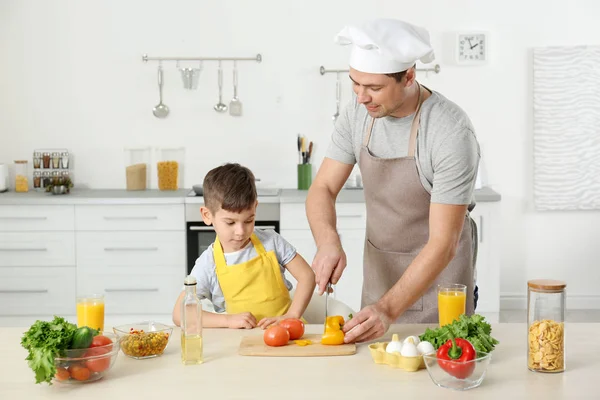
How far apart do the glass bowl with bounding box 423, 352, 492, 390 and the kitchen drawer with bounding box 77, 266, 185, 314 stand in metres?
3.18

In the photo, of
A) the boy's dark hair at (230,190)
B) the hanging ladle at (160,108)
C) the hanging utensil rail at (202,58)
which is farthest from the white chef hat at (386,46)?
the hanging ladle at (160,108)

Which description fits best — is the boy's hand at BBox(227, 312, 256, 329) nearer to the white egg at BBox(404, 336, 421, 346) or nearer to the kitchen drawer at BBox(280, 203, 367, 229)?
the white egg at BBox(404, 336, 421, 346)

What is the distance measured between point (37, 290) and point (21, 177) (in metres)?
0.73

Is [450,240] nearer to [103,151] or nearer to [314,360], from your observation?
[314,360]

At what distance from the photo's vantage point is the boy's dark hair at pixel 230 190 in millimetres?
2658

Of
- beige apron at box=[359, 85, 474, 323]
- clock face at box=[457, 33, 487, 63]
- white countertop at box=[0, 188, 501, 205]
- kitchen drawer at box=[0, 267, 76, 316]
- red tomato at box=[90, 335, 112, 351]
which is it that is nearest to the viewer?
Result: red tomato at box=[90, 335, 112, 351]

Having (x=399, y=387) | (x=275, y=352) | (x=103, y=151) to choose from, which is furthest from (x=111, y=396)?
(x=103, y=151)

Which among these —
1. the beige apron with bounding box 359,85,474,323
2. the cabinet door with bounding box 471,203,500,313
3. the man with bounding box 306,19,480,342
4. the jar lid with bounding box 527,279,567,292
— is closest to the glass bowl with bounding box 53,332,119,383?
the man with bounding box 306,19,480,342

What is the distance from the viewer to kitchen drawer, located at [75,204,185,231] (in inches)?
196

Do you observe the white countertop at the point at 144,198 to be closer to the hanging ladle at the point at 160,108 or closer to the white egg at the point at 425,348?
the hanging ladle at the point at 160,108

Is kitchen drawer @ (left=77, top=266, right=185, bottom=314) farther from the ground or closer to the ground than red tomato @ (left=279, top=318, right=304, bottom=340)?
closer to the ground

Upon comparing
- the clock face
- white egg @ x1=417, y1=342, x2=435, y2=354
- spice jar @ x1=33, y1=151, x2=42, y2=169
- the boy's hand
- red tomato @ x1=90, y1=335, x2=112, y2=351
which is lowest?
the boy's hand

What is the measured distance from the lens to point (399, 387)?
198cm

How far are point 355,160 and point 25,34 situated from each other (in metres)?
3.19
